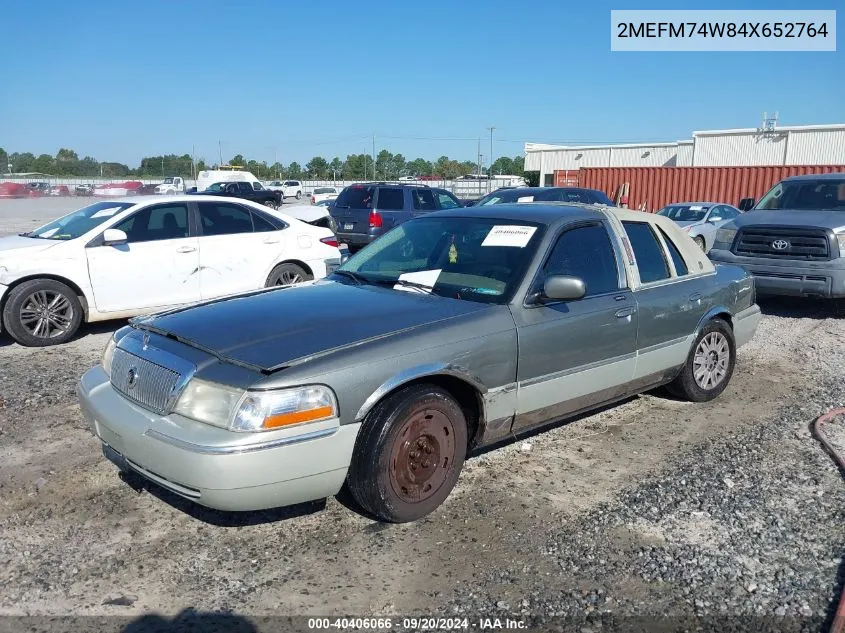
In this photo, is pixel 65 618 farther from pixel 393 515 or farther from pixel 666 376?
pixel 666 376

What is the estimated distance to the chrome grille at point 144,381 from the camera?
3475mm

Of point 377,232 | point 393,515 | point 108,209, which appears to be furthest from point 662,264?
point 377,232

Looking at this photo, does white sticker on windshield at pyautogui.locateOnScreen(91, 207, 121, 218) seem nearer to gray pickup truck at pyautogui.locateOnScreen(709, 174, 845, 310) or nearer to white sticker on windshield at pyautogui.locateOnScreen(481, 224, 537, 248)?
white sticker on windshield at pyautogui.locateOnScreen(481, 224, 537, 248)

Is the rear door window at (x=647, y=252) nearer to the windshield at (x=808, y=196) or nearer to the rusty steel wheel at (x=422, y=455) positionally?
the rusty steel wheel at (x=422, y=455)

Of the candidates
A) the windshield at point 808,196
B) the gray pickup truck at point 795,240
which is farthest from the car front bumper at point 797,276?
the windshield at point 808,196

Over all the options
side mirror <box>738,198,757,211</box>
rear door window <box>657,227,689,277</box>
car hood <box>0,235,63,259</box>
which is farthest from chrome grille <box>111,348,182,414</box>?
side mirror <box>738,198,757,211</box>

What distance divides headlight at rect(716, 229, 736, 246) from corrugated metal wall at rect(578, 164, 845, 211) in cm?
1630

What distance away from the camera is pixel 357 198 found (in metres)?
15.6

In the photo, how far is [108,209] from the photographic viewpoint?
8.11 metres

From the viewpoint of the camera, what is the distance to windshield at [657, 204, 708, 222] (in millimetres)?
16484

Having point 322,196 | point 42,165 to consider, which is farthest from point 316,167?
point 322,196

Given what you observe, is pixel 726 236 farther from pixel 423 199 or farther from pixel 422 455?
pixel 422 455

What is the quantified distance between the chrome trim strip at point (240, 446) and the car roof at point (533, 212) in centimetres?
208

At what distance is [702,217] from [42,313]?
13719 millimetres
